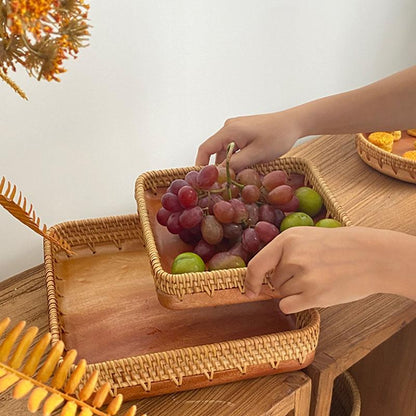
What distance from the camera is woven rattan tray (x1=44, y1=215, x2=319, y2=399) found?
816 millimetres

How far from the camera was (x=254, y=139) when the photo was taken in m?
1.08

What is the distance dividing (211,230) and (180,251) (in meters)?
0.07

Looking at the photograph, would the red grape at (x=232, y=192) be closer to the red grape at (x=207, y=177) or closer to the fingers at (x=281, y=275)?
the red grape at (x=207, y=177)

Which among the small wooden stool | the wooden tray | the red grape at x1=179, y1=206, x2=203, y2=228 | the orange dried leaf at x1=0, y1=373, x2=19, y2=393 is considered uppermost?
the orange dried leaf at x1=0, y1=373, x2=19, y2=393

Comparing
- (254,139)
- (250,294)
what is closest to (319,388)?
(250,294)

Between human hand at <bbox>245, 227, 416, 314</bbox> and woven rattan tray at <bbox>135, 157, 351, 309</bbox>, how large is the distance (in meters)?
0.03

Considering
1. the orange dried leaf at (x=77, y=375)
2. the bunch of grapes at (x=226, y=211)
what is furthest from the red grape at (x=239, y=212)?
the orange dried leaf at (x=77, y=375)

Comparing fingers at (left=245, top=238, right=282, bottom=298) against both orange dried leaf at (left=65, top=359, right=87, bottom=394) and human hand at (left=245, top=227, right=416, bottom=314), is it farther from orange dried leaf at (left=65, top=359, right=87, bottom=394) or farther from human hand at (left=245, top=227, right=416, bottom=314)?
orange dried leaf at (left=65, top=359, right=87, bottom=394)

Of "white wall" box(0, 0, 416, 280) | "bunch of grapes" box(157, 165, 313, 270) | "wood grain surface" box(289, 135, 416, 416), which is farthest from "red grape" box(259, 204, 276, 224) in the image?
"white wall" box(0, 0, 416, 280)

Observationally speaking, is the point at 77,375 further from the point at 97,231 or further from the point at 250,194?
the point at 97,231

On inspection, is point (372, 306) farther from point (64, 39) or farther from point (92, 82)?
point (64, 39)

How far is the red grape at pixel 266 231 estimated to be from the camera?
0.87m

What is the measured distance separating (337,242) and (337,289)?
0.20 ft

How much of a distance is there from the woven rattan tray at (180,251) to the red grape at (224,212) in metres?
0.08
